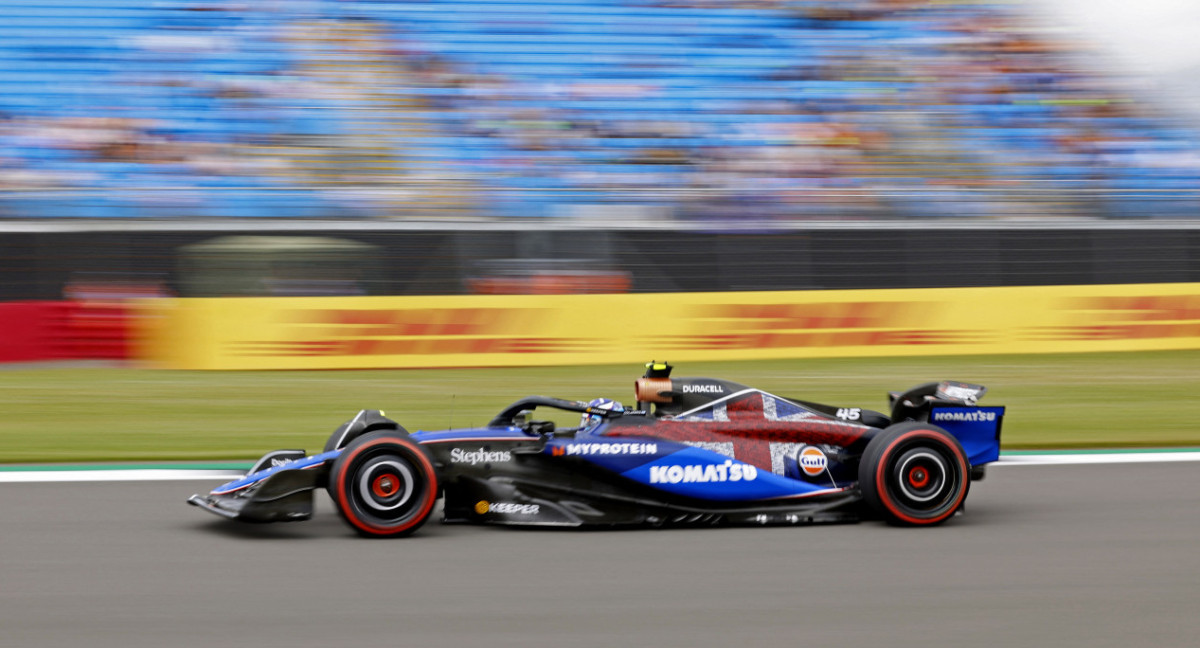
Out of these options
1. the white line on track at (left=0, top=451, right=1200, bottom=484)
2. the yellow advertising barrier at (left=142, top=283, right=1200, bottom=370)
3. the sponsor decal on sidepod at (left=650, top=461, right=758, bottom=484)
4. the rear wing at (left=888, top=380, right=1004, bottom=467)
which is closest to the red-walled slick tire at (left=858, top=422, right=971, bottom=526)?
the rear wing at (left=888, top=380, right=1004, bottom=467)

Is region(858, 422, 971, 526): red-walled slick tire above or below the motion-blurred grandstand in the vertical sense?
below

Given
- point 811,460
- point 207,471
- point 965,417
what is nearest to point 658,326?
point 207,471

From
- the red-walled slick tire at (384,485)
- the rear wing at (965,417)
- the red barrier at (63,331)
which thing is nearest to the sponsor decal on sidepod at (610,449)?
the red-walled slick tire at (384,485)

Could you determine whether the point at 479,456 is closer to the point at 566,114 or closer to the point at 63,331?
the point at 63,331

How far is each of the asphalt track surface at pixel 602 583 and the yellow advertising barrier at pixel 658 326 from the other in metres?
5.96

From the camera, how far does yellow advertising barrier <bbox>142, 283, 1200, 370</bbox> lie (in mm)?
12156

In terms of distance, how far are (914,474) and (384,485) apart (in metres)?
2.25

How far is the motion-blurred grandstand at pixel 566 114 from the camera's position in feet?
48.8

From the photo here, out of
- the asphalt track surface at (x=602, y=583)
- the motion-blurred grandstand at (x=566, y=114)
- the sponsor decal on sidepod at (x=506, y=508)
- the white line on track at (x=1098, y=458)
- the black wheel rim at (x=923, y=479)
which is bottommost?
the asphalt track surface at (x=602, y=583)

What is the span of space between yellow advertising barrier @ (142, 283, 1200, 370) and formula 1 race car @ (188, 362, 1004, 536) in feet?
21.5

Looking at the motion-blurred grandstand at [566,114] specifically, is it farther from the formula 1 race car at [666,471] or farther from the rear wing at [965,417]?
the formula 1 race car at [666,471]

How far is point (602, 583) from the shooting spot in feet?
15.2

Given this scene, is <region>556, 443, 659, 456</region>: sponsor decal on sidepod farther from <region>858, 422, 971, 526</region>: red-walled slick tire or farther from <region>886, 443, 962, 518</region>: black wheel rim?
<region>886, 443, 962, 518</region>: black wheel rim

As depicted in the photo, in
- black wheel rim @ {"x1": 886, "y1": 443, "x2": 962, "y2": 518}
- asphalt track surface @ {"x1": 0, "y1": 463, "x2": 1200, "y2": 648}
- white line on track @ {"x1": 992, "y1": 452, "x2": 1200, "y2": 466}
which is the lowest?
asphalt track surface @ {"x1": 0, "y1": 463, "x2": 1200, "y2": 648}
